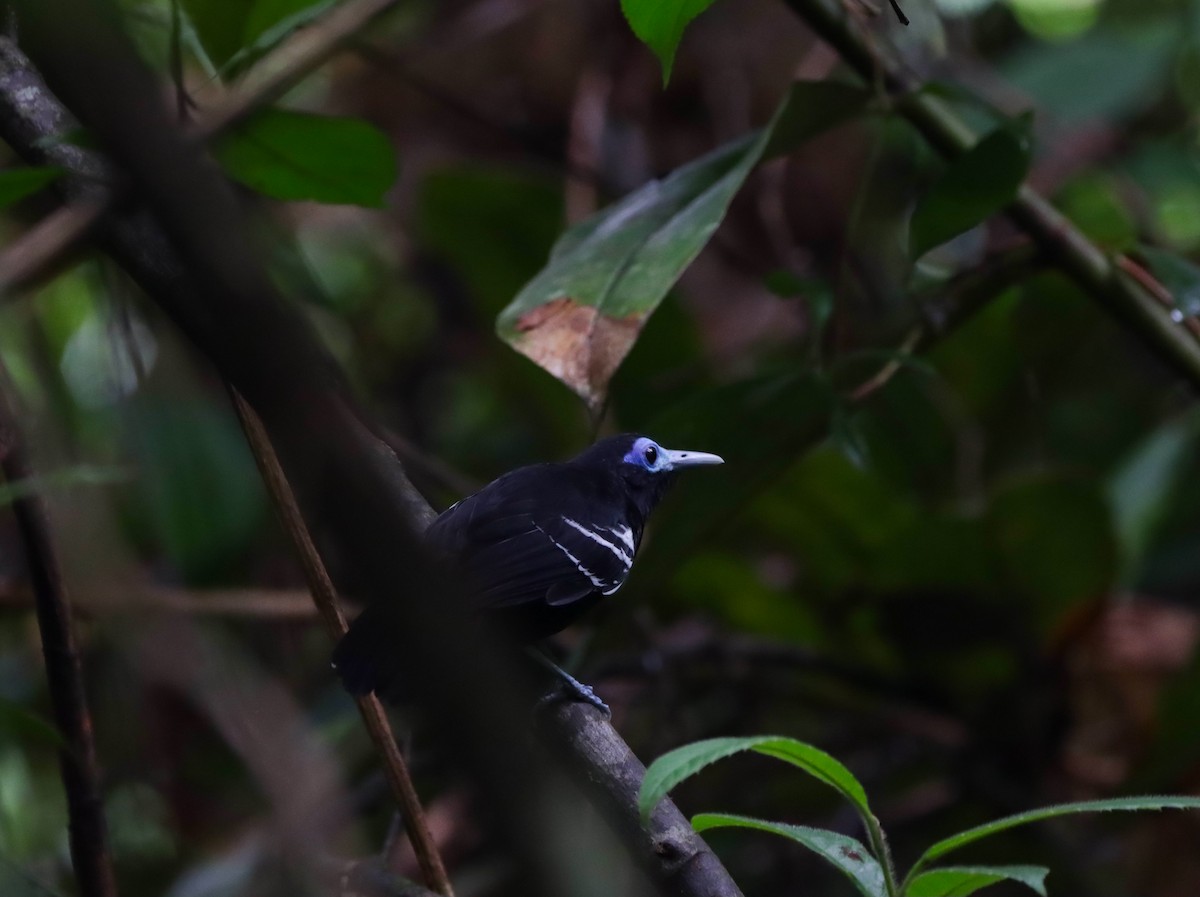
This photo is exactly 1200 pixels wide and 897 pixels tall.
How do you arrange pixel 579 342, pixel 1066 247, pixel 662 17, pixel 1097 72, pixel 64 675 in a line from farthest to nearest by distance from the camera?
pixel 1097 72, pixel 1066 247, pixel 579 342, pixel 64 675, pixel 662 17

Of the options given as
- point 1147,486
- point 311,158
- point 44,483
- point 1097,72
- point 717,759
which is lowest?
point 1147,486

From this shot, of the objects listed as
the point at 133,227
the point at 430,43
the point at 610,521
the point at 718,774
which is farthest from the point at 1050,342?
the point at 133,227

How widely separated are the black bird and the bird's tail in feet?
0.04

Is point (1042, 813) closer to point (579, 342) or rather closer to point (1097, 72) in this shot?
point (579, 342)

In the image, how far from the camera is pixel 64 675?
169 cm

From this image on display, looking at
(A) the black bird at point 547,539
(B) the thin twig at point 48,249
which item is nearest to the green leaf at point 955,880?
(A) the black bird at point 547,539

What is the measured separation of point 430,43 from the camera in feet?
14.0

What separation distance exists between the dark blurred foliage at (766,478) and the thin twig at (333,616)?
398 mm

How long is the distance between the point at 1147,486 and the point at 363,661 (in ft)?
8.53

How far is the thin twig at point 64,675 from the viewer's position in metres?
1.66

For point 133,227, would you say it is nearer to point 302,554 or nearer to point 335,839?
point 302,554

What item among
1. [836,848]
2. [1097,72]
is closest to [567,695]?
[836,848]

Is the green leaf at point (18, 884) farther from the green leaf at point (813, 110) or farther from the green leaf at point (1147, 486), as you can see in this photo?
the green leaf at point (1147, 486)

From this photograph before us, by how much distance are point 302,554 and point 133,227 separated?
1.40 feet
